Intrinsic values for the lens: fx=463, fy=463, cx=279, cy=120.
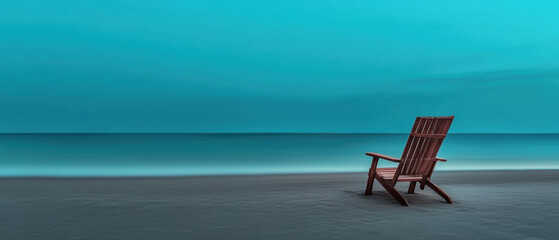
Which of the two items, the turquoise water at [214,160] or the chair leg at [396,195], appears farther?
the turquoise water at [214,160]

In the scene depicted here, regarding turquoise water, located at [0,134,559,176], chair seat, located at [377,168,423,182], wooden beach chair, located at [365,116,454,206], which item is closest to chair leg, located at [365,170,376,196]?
chair seat, located at [377,168,423,182]

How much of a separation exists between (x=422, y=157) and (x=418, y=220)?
117 cm

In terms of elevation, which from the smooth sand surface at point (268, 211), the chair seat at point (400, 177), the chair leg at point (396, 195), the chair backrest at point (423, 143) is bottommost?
the smooth sand surface at point (268, 211)

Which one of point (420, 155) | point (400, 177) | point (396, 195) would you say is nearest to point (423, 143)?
point (420, 155)

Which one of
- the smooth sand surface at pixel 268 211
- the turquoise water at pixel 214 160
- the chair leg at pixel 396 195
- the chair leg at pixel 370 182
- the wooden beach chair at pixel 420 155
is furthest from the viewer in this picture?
the turquoise water at pixel 214 160

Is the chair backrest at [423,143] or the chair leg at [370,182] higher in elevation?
the chair backrest at [423,143]

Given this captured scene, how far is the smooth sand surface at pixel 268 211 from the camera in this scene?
3.69 m

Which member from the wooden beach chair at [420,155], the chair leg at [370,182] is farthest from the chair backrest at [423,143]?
the chair leg at [370,182]

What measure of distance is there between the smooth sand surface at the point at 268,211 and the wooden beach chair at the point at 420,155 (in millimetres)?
214

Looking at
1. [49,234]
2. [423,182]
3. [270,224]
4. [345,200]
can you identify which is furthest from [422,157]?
[49,234]

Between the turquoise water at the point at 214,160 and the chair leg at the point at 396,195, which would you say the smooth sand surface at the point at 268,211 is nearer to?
the chair leg at the point at 396,195

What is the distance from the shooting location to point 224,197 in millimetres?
5469

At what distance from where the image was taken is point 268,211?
4602 millimetres

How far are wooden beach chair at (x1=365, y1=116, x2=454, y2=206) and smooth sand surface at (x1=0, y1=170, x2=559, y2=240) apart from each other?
214 mm
